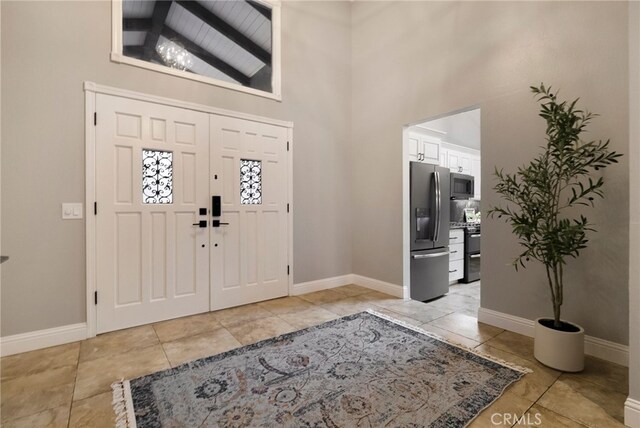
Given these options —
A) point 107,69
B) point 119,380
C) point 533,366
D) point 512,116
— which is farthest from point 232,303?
point 512,116

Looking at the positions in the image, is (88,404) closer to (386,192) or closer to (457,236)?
(386,192)

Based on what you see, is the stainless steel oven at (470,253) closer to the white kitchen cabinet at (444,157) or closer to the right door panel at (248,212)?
the white kitchen cabinet at (444,157)

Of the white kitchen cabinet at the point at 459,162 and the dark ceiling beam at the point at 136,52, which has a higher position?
the dark ceiling beam at the point at 136,52

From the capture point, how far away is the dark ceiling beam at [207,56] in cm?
313

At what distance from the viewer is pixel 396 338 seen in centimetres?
260

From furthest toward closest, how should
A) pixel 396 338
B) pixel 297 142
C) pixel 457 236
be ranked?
pixel 457 236, pixel 297 142, pixel 396 338

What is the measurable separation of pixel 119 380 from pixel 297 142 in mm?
3050

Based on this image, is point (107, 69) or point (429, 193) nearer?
point (107, 69)

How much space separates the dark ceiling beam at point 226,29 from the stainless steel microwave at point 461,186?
12.9 ft

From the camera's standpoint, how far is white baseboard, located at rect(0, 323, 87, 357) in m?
2.35

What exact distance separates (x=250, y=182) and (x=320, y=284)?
5.66ft

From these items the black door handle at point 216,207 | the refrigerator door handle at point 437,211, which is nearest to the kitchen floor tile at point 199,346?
the black door handle at point 216,207

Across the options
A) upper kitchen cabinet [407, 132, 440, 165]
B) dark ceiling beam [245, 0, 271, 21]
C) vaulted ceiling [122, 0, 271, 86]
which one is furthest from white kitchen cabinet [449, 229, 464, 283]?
dark ceiling beam [245, 0, 271, 21]

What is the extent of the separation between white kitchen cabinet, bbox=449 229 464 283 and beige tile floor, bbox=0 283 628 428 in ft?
6.42
